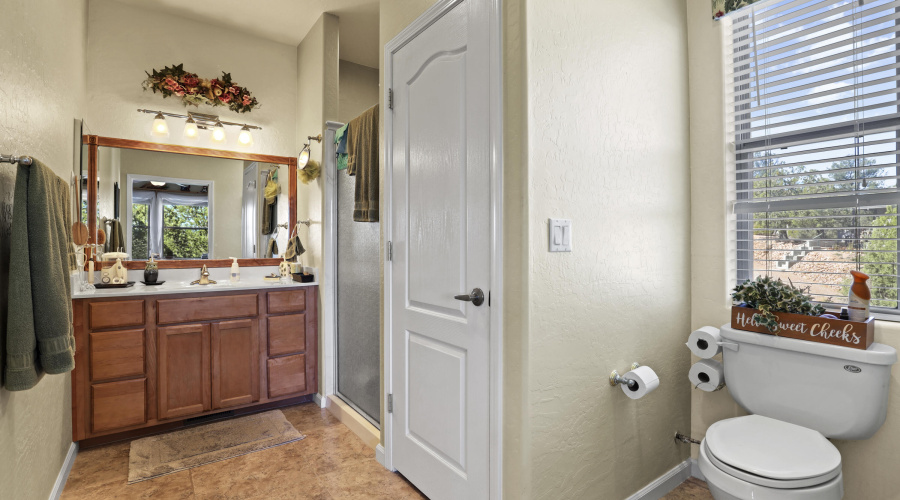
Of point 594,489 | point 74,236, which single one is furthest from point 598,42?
point 74,236

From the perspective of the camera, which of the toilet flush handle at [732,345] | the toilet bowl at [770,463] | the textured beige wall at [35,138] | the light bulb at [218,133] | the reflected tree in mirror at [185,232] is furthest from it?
the light bulb at [218,133]

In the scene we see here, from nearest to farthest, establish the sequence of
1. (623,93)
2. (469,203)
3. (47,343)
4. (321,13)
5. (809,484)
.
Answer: (809,484)
(47,343)
(469,203)
(623,93)
(321,13)

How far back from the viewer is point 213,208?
3.12 meters

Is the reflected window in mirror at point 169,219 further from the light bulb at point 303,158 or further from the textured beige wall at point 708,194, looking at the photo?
the textured beige wall at point 708,194

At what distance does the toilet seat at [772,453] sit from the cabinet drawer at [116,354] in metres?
2.78

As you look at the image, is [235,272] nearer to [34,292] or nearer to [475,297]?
[34,292]

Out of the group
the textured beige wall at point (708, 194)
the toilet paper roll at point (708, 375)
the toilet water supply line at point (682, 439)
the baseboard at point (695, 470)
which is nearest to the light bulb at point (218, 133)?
the textured beige wall at point (708, 194)

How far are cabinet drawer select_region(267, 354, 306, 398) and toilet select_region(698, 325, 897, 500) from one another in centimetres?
242

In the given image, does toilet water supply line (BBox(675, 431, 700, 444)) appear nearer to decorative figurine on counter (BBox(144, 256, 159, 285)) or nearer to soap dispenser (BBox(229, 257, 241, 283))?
soap dispenser (BBox(229, 257, 241, 283))

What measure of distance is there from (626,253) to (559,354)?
526mm

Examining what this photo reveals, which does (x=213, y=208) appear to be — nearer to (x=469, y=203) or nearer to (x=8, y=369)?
(x=8, y=369)

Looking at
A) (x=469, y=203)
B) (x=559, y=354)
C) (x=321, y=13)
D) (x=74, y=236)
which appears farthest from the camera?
(x=321, y=13)

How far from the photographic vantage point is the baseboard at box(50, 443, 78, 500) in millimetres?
1869

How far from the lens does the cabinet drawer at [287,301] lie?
2879 millimetres
